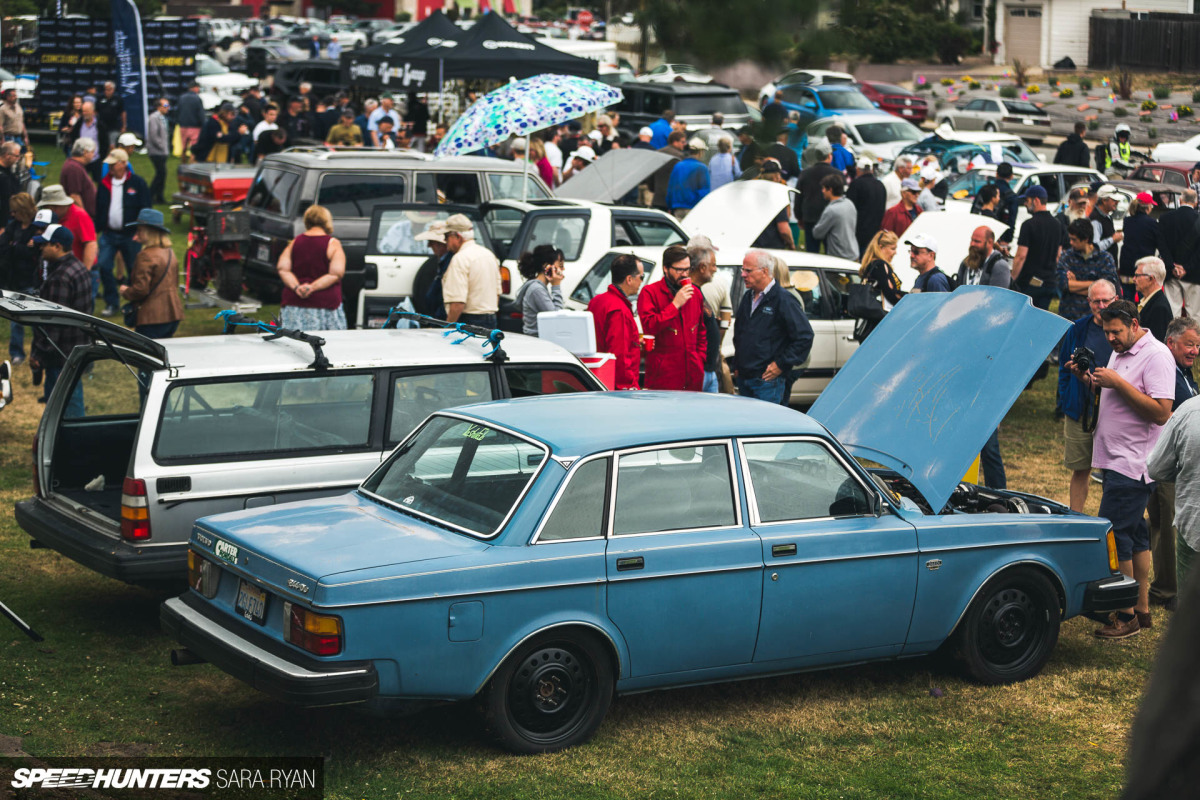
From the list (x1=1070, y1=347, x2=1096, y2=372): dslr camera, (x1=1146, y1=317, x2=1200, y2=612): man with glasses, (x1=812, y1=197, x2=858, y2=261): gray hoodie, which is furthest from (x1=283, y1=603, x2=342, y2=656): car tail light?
(x1=812, y1=197, x2=858, y2=261): gray hoodie

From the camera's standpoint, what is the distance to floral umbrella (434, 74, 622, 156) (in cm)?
1480

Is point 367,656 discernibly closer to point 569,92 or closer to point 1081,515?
point 1081,515

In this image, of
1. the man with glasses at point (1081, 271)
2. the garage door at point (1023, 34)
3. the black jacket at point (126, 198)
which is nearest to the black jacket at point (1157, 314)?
the man with glasses at point (1081, 271)

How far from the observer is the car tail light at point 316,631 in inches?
202

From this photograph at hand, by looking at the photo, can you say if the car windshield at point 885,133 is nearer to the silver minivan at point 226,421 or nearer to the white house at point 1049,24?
the white house at point 1049,24

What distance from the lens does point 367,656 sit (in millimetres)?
5148

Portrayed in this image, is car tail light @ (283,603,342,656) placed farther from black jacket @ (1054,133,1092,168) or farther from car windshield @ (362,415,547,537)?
black jacket @ (1054,133,1092,168)

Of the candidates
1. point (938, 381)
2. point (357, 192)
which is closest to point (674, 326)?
point (938, 381)

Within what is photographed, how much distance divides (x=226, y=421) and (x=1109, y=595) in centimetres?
484

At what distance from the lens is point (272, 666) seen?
520 cm

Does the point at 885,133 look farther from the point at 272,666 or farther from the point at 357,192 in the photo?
the point at 272,666

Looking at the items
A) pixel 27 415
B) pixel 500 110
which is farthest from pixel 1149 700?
pixel 500 110

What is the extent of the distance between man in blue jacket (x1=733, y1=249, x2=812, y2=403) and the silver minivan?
2.13 metres

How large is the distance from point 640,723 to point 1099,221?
11.3 m
